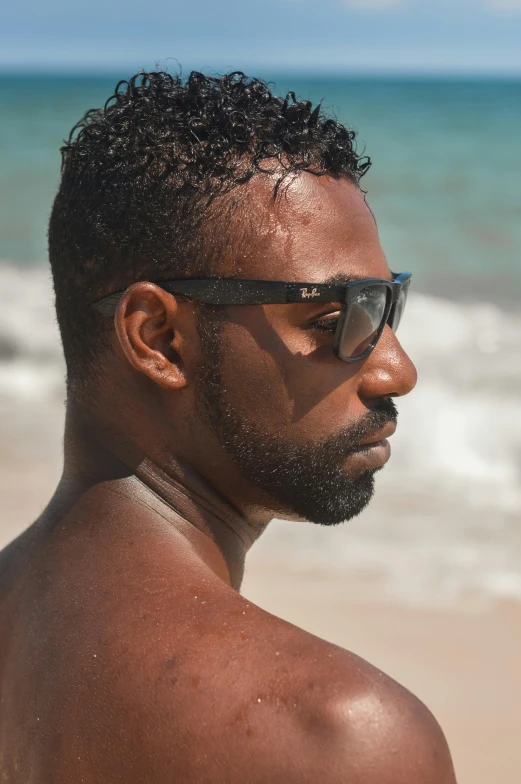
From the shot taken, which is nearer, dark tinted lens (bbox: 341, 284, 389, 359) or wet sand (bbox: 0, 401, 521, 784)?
dark tinted lens (bbox: 341, 284, 389, 359)

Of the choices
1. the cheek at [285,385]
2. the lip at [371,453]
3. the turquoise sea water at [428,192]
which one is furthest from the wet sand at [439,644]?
the turquoise sea water at [428,192]

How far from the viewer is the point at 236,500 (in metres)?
2.06

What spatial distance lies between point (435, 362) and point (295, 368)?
274 inches

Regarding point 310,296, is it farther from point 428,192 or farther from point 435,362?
point 428,192

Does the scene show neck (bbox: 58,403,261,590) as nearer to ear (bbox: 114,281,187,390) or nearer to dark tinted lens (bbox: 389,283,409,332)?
ear (bbox: 114,281,187,390)

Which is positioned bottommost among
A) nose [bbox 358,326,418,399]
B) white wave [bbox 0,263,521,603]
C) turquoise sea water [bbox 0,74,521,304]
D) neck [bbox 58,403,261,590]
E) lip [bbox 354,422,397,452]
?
neck [bbox 58,403,261,590]

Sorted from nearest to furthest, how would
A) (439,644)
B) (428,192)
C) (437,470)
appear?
(439,644) → (437,470) → (428,192)

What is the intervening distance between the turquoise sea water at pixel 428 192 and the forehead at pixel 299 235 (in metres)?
7.47

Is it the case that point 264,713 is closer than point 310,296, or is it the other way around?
point 264,713

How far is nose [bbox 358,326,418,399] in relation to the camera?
2.04m

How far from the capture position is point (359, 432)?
2031mm

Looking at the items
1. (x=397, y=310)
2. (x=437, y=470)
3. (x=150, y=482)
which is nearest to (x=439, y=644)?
(x=437, y=470)

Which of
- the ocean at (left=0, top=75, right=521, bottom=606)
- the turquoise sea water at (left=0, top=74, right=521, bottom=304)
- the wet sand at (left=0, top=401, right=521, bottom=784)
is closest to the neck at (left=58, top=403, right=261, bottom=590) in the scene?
the ocean at (left=0, top=75, right=521, bottom=606)

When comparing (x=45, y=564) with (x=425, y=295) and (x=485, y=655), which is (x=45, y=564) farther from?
(x=425, y=295)
